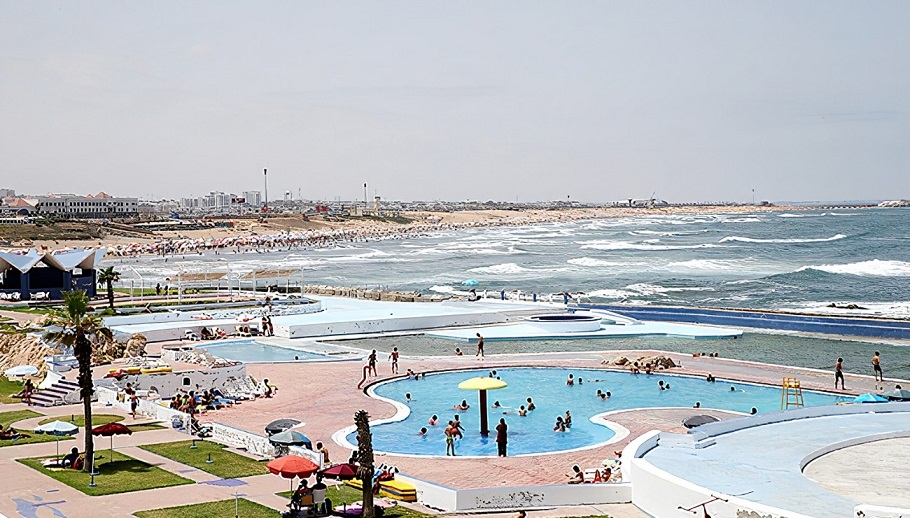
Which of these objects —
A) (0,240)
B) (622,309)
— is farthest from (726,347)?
(0,240)

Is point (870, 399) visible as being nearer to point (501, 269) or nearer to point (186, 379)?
point (186, 379)

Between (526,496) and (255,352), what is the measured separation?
72.8 ft

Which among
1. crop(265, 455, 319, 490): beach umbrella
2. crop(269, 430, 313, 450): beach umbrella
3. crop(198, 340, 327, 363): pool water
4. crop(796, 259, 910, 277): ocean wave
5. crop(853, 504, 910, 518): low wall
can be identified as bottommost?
crop(796, 259, 910, 277): ocean wave

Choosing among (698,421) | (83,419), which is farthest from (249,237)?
(698,421)

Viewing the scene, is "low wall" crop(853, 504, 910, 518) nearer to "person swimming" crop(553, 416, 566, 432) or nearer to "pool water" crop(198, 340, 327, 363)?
"person swimming" crop(553, 416, 566, 432)

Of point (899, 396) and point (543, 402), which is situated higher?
point (899, 396)

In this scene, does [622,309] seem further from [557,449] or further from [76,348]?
[76,348]

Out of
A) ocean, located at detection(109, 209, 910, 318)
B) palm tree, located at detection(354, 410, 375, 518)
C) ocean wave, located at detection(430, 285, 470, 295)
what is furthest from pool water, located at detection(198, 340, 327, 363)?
ocean wave, located at detection(430, 285, 470, 295)

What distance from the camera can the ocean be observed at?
6456 centimetres

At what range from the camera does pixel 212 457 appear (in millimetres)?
20906

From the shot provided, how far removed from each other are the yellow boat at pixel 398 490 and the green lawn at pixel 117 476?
376 cm

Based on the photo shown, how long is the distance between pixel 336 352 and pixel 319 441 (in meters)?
14.6

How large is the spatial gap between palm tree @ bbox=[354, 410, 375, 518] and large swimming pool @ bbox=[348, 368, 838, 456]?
6.13 meters

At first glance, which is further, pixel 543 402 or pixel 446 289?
pixel 446 289
